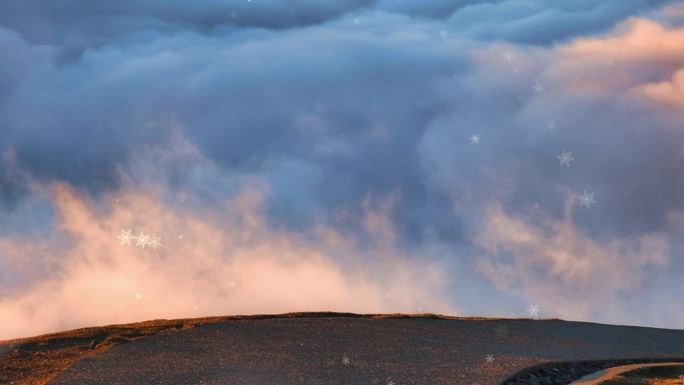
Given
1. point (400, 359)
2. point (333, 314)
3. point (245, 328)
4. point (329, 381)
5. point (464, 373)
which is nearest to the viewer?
point (329, 381)

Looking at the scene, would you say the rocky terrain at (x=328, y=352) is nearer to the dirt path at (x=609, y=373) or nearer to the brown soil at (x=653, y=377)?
the dirt path at (x=609, y=373)

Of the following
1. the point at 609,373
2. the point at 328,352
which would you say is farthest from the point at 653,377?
the point at 328,352

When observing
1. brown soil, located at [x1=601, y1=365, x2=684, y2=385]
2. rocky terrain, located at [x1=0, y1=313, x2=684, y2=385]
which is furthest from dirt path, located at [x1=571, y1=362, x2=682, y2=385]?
rocky terrain, located at [x1=0, y1=313, x2=684, y2=385]

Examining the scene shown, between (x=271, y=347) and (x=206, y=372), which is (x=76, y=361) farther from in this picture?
(x=271, y=347)

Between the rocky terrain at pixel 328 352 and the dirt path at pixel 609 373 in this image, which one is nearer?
the rocky terrain at pixel 328 352

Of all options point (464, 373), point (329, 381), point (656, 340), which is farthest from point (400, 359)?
point (656, 340)

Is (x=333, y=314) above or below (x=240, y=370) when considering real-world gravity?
above

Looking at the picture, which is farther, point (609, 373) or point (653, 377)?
point (653, 377)

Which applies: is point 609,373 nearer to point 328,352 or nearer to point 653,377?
point 653,377

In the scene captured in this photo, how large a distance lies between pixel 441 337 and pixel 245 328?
409 cm

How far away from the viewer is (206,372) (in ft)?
39.2

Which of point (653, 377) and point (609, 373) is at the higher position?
point (609, 373)

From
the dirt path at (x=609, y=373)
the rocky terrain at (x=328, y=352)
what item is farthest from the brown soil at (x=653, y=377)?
the rocky terrain at (x=328, y=352)

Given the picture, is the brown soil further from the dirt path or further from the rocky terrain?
the rocky terrain
